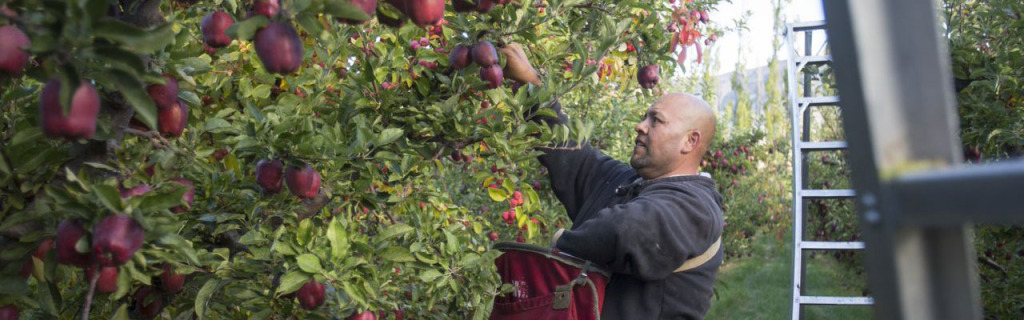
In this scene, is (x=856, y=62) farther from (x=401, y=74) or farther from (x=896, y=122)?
(x=401, y=74)

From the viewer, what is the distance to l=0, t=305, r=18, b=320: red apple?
4.80 ft

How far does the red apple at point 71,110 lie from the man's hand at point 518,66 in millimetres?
1286

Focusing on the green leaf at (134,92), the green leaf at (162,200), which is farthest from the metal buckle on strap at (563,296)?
the green leaf at (134,92)

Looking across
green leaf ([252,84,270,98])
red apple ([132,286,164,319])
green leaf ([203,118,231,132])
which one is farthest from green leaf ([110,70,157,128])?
green leaf ([252,84,270,98])

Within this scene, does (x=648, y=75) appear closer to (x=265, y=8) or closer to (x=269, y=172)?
(x=269, y=172)

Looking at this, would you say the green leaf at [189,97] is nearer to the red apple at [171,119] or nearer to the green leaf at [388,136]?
the red apple at [171,119]

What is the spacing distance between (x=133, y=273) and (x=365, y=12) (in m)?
0.56

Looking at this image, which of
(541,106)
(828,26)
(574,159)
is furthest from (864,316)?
(828,26)

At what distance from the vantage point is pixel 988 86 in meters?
3.23

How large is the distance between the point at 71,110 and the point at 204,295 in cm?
83

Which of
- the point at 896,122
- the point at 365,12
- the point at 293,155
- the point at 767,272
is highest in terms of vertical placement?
the point at 896,122

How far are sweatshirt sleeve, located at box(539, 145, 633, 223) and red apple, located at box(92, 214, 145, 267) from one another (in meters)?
1.84

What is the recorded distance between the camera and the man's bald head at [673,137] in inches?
107

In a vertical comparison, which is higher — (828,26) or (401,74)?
(828,26)
